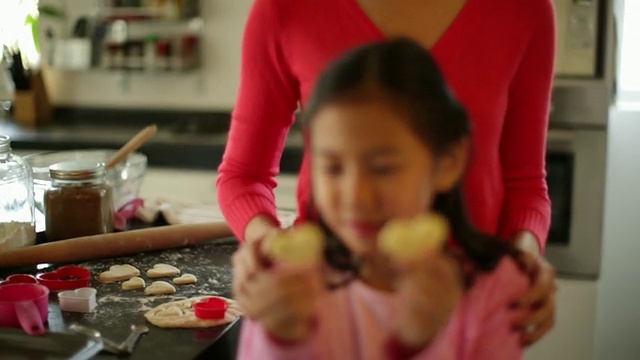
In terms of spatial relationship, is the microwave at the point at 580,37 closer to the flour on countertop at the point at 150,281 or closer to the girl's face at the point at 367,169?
the flour on countertop at the point at 150,281

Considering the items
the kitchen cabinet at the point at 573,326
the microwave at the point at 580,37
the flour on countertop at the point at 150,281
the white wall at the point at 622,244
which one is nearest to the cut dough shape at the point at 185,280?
the flour on countertop at the point at 150,281

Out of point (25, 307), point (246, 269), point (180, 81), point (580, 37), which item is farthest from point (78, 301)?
Answer: point (180, 81)

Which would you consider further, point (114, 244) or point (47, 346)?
point (114, 244)

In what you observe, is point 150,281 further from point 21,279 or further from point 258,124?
point 258,124

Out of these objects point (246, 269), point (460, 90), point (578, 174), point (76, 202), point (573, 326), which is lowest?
point (573, 326)

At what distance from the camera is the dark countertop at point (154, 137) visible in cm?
196

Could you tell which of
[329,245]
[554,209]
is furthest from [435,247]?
[554,209]

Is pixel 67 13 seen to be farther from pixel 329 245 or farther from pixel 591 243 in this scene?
pixel 329 245

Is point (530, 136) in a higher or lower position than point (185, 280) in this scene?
higher

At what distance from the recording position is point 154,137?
2.05 metres

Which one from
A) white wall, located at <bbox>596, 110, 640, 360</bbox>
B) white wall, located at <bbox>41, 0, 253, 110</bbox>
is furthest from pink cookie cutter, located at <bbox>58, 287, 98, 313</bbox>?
white wall, located at <bbox>41, 0, 253, 110</bbox>

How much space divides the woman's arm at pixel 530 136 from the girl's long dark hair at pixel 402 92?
0.49 ft

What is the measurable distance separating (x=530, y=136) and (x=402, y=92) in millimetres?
218

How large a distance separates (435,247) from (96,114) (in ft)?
7.28
